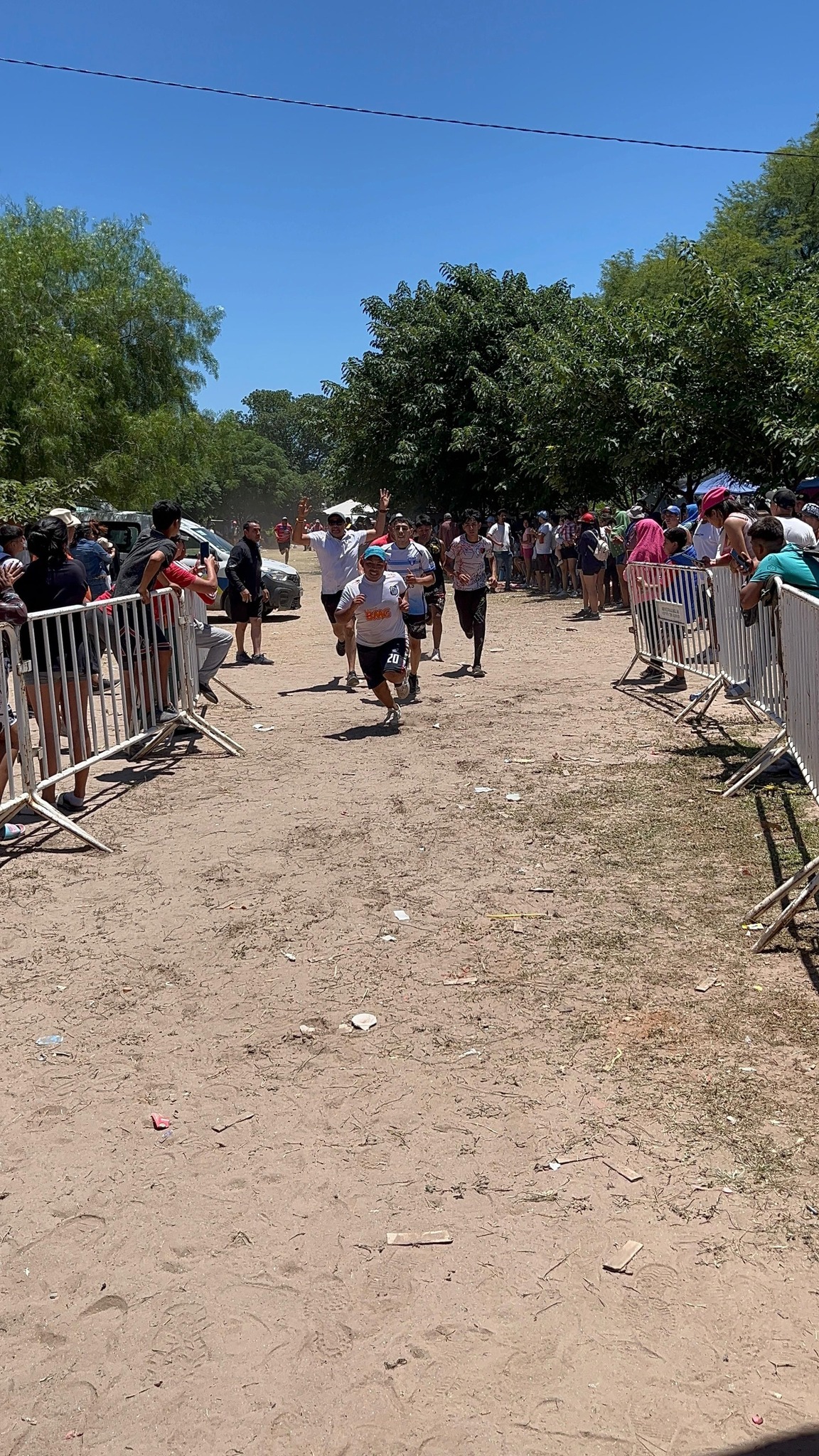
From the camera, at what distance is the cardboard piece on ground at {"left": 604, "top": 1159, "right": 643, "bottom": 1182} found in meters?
3.45

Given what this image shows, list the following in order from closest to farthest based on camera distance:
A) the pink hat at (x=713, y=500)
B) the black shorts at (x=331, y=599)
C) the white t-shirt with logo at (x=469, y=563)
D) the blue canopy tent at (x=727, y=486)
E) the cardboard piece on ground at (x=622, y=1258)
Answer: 1. the cardboard piece on ground at (x=622, y=1258)
2. the pink hat at (x=713, y=500)
3. the white t-shirt with logo at (x=469, y=563)
4. the black shorts at (x=331, y=599)
5. the blue canopy tent at (x=727, y=486)

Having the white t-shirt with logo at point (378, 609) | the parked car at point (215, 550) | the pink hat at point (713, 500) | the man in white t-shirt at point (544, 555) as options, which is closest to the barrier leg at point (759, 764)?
the pink hat at point (713, 500)

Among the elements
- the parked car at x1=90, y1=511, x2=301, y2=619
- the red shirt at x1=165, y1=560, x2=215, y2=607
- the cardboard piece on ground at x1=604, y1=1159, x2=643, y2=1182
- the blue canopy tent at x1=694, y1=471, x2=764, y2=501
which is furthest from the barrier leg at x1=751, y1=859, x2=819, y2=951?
the blue canopy tent at x1=694, y1=471, x2=764, y2=501

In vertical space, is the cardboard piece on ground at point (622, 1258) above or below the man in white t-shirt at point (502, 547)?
below

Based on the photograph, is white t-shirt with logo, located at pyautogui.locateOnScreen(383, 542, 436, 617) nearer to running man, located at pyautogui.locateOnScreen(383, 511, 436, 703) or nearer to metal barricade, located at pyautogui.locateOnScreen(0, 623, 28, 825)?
running man, located at pyautogui.locateOnScreen(383, 511, 436, 703)

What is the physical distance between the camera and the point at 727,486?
75.7 feet

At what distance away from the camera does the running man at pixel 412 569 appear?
38.5ft

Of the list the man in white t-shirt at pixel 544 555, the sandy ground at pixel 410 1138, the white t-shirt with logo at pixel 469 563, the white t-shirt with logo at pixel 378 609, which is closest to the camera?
the sandy ground at pixel 410 1138

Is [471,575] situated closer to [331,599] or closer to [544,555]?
[331,599]

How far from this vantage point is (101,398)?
32781 mm

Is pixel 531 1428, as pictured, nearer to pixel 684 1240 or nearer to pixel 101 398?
pixel 684 1240

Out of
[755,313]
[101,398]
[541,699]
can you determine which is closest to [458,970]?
[541,699]

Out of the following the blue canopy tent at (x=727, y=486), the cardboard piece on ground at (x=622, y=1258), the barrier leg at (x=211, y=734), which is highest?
the blue canopy tent at (x=727, y=486)

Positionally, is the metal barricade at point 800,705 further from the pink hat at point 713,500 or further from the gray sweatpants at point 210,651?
the gray sweatpants at point 210,651
